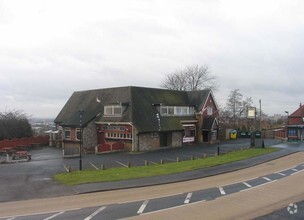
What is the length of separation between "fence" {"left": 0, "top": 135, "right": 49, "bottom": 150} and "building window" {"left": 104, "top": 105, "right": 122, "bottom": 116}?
13193 mm

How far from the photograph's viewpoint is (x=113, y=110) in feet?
154

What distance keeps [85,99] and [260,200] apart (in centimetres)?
4161

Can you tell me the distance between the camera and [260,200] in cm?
1656

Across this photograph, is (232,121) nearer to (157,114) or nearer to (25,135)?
(157,114)

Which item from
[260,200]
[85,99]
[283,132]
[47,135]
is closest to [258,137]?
[283,132]

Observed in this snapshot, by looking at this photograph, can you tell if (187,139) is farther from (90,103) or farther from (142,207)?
(142,207)

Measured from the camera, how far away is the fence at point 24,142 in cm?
4771

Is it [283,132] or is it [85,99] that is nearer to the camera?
[85,99]

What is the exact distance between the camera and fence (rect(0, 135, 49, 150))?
47706 millimetres

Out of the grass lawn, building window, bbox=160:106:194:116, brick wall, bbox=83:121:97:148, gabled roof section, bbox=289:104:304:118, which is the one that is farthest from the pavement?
gabled roof section, bbox=289:104:304:118

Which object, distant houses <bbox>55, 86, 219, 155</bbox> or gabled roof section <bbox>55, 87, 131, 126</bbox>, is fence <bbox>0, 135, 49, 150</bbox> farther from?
gabled roof section <bbox>55, 87, 131, 126</bbox>

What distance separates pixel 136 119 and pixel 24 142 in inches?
718

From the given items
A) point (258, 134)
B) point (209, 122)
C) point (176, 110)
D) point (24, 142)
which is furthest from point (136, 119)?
point (258, 134)

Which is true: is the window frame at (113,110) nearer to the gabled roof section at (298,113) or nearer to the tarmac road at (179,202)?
the tarmac road at (179,202)
